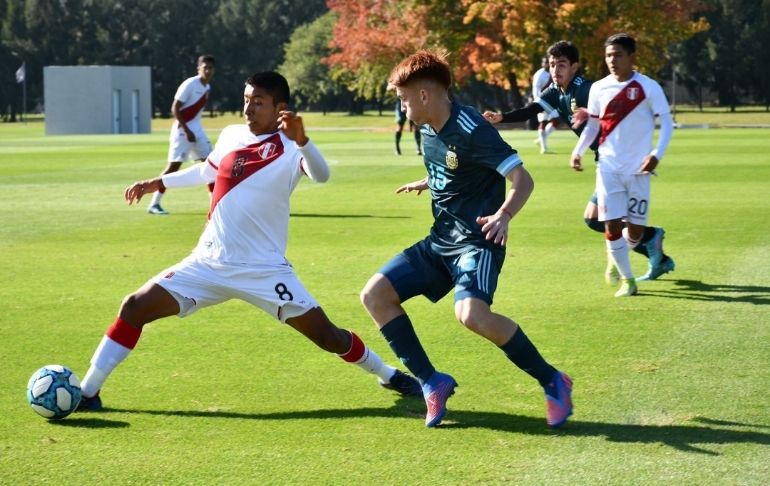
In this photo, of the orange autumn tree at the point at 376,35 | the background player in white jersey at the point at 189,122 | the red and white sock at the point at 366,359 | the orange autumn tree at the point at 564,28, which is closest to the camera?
the red and white sock at the point at 366,359

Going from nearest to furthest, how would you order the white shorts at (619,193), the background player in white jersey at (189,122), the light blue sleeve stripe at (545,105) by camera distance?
1. the white shorts at (619,193)
2. the light blue sleeve stripe at (545,105)
3. the background player in white jersey at (189,122)

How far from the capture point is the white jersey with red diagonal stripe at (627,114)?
10.4 m

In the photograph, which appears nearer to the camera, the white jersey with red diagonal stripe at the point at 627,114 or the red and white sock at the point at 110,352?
the red and white sock at the point at 110,352

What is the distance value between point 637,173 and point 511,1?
42.3 metres

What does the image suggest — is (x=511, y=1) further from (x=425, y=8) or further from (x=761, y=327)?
(x=761, y=327)

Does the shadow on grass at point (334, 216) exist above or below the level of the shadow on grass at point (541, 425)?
below

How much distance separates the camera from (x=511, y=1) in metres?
51.6

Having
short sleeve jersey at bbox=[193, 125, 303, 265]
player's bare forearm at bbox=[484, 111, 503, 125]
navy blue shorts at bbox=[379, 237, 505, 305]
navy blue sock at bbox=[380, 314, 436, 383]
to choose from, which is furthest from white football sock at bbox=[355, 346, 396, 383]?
player's bare forearm at bbox=[484, 111, 503, 125]

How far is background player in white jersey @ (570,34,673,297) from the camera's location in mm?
10344

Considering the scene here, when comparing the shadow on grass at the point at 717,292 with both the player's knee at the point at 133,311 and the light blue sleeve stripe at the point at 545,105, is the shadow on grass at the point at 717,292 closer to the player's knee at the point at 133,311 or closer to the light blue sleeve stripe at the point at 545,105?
the light blue sleeve stripe at the point at 545,105

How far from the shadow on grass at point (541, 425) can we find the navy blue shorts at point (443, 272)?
2.02 ft

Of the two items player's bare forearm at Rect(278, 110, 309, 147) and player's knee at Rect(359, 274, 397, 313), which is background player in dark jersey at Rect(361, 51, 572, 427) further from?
player's bare forearm at Rect(278, 110, 309, 147)

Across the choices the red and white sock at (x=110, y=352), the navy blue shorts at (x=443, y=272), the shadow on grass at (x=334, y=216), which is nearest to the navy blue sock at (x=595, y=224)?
the navy blue shorts at (x=443, y=272)

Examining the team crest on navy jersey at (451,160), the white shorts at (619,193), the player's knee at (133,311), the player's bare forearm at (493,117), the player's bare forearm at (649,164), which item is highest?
the player's bare forearm at (493,117)
